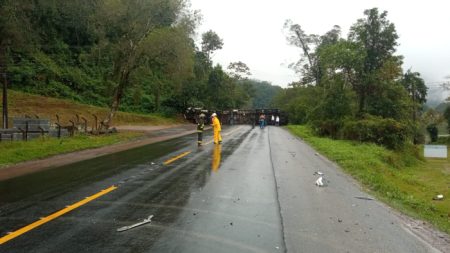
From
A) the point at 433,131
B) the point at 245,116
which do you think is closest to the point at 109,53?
the point at 245,116

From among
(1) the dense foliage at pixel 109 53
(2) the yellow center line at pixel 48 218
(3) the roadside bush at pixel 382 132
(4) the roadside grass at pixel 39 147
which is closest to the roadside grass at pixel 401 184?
(3) the roadside bush at pixel 382 132

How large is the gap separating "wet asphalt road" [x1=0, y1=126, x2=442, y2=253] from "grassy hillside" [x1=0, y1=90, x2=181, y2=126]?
2581 cm

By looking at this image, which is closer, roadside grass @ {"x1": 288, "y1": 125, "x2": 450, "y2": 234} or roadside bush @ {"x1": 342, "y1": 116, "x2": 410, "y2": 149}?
roadside grass @ {"x1": 288, "y1": 125, "x2": 450, "y2": 234}

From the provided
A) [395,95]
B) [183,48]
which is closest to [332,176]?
[183,48]

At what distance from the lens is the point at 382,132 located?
2955 cm

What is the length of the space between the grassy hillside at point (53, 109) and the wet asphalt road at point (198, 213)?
1016 inches

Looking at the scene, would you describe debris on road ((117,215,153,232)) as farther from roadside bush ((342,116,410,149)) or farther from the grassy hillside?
the grassy hillside

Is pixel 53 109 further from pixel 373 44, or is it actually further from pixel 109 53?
pixel 373 44

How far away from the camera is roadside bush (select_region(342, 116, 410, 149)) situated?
96.4 ft

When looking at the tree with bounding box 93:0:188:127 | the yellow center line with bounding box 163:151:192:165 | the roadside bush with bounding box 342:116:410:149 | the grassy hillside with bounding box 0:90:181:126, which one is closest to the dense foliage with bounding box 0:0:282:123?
the tree with bounding box 93:0:188:127

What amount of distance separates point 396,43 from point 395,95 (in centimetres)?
531

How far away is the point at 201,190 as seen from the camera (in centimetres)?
962

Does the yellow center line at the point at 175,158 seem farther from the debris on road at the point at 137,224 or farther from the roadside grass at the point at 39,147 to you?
the debris on road at the point at 137,224

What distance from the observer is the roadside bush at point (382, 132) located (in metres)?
29.4
